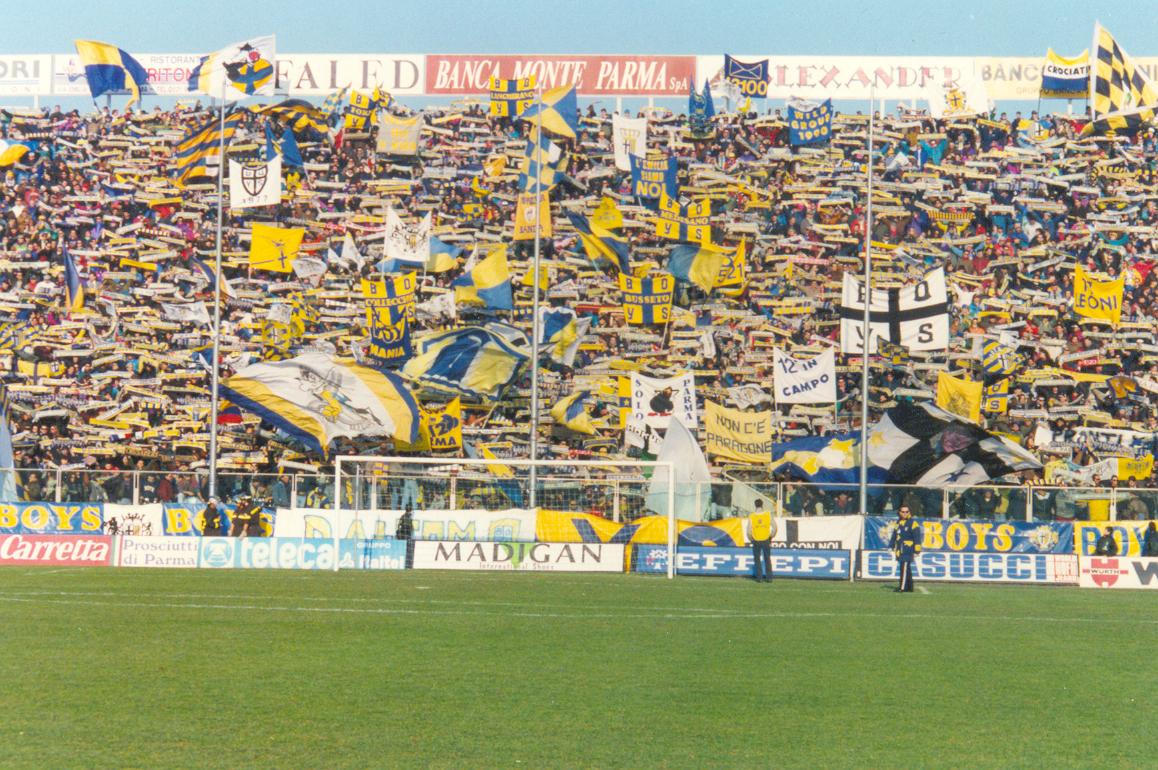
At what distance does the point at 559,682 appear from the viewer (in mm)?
13836

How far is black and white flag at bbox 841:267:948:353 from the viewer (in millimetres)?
40625

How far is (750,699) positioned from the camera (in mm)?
13047

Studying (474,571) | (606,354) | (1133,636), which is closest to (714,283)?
(606,354)

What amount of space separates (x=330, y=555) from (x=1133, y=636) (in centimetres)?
1796

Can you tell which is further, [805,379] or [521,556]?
[805,379]

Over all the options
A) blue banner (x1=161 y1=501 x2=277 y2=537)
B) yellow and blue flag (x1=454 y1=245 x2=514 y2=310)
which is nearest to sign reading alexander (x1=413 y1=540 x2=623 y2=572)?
blue banner (x1=161 y1=501 x2=277 y2=537)

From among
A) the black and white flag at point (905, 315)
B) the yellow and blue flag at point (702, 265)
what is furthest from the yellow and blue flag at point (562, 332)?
the black and white flag at point (905, 315)

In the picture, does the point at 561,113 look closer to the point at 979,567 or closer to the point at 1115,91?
the point at 1115,91

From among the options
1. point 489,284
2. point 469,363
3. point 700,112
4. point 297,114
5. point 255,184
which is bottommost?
point 469,363

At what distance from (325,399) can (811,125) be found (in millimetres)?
22834

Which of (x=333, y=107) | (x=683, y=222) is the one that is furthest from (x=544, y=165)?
(x=333, y=107)

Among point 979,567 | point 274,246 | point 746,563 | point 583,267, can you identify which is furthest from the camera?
point 583,267

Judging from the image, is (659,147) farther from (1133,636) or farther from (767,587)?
(1133,636)

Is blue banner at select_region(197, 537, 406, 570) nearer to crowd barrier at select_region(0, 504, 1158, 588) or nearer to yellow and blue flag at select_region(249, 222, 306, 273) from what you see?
crowd barrier at select_region(0, 504, 1158, 588)
